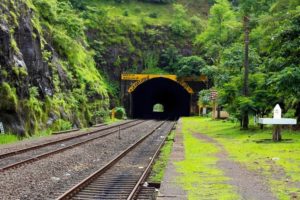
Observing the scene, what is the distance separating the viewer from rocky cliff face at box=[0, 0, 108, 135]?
25406mm

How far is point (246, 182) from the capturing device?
10531 mm

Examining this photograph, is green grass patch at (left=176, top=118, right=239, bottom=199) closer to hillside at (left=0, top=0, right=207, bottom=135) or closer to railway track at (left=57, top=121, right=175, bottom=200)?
railway track at (left=57, top=121, right=175, bottom=200)

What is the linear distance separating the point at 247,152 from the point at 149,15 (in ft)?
189

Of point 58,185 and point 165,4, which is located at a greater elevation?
point 165,4

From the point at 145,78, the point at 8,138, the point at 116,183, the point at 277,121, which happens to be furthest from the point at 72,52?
the point at 116,183

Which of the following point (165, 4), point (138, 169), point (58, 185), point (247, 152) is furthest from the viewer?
point (165, 4)

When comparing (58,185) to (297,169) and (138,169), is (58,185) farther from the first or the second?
(297,169)

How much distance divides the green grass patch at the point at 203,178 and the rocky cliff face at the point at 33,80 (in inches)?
472

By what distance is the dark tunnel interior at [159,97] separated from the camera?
2678 inches

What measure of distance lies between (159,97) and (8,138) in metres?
60.7

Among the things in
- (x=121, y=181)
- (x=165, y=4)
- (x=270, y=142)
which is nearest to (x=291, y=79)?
(x=270, y=142)

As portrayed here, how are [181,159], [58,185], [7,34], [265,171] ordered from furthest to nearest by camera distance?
1. [7,34]
2. [181,159]
3. [265,171]
4. [58,185]

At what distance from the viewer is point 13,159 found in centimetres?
1573

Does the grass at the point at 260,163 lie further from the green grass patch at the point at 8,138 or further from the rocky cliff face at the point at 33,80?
the rocky cliff face at the point at 33,80
